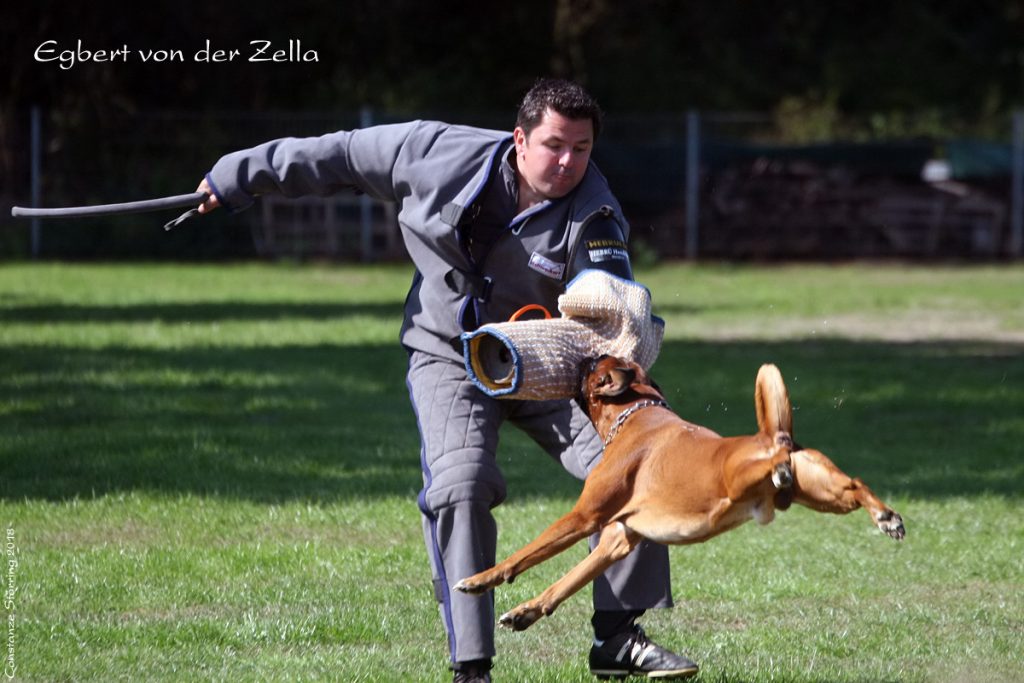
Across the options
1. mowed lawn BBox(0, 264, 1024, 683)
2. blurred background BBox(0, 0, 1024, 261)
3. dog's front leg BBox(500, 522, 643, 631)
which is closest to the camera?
dog's front leg BBox(500, 522, 643, 631)

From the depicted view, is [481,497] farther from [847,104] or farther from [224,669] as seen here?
[847,104]

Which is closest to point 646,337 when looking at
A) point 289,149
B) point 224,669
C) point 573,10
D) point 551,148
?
point 551,148

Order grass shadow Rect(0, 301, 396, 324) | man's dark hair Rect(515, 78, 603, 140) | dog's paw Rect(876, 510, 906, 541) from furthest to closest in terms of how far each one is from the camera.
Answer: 1. grass shadow Rect(0, 301, 396, 324)
2. man's dark hair Rect(515, 78, 603, 140)
3. dog's paw Rect(876, 510, 906, 541)

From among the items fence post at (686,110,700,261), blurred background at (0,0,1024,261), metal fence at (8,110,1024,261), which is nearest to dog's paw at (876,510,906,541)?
metal fence at (8,110,1024,261)

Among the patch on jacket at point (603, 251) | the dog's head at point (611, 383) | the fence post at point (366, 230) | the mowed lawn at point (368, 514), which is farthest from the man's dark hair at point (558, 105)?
the fence post at point (366, 230)

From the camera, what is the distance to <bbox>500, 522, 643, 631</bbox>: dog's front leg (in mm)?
3910

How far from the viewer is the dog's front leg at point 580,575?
391 cm

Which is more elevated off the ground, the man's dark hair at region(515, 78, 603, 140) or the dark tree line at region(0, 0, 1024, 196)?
the dark tree line at region(0, 0, 1024, 196)

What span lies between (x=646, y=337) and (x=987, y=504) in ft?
12.5

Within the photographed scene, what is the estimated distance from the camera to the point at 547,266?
179 inches

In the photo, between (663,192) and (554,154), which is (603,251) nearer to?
(554,154)

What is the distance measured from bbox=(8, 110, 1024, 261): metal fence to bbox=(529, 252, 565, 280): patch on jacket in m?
17.6

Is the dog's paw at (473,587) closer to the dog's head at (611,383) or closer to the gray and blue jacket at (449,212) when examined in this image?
the dog's head at (611,383)

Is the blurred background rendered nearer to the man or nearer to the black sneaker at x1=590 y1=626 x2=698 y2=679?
the man
